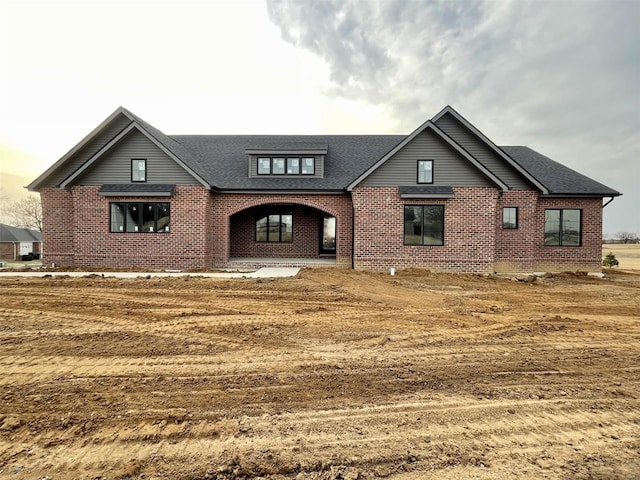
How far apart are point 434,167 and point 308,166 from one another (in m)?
6.27

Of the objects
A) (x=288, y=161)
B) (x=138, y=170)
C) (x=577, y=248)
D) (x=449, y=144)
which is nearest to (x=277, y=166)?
(x=288, y=161)

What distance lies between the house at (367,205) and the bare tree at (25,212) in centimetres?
5445

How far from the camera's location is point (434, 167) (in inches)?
562

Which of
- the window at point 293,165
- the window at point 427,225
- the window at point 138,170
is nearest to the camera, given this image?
the window at point 427,225

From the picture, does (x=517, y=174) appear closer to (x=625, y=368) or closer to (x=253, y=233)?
(x=625, y=368)

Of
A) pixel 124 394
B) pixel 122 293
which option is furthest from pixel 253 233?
pixel 124 394

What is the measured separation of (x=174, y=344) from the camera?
18.0ft

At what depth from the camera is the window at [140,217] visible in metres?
14.7

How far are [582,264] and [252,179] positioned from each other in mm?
16415

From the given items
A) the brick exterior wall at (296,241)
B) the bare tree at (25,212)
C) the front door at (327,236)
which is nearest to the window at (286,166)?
the brick exterior wall at (296,241)

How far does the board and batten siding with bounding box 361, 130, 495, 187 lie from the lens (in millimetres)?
14133

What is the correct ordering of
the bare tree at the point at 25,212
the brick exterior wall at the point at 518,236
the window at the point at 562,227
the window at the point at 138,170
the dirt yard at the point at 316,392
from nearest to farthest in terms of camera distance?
the dirt yard at the point at 316,392 → the window at the point at 138,170 → the brick exterior wall at the point at 518,236 → the window at the point at 562,227 → the bare tree at the point at 25,212

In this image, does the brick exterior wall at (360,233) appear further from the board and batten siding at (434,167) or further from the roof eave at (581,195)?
the board and batten siding at (434,167)

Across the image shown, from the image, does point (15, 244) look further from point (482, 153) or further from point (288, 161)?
point (482, 153)
